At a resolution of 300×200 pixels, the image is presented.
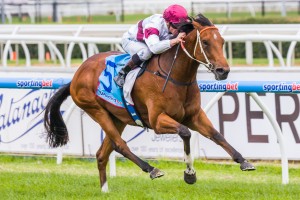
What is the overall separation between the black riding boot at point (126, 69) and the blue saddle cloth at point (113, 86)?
0.21ft

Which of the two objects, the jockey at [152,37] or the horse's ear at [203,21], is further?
the jockey at [152,37]

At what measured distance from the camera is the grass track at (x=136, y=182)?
24.6 ft

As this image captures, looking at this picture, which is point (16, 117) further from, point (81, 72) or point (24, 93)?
point (81, 72)

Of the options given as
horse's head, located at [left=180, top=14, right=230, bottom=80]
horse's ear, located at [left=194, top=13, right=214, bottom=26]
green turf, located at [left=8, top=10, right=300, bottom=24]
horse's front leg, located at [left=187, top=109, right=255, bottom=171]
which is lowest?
green turf, located at [left=8, top=10, right=300, bottom=24]

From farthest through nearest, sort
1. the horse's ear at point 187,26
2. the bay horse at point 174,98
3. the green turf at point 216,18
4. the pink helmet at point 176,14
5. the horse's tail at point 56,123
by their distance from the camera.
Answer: the green turf at point 216,18, the horse's tail at point 56,123, the pink helmet at point 176,14, the horse's ear at point 187,26, the bay horse at point 174,98

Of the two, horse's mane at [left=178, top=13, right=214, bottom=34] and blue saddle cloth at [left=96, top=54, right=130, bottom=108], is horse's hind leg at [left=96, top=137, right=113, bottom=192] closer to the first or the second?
blue saddle cloth at [left=96, top=54, right=130, bottom=108]

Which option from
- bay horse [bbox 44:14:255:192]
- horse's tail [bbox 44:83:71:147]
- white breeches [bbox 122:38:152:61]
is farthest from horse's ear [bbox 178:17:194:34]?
horse's tail [bbox 44:83:71:147]

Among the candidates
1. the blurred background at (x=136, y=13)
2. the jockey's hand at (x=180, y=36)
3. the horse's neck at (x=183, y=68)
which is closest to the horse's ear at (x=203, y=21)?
the jockey's hand at (x=180, y=36)

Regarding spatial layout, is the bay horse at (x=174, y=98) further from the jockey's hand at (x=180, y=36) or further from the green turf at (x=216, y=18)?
the green turf at (x=216, y=18)

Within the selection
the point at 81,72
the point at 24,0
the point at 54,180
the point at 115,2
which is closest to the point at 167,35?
the point at 81,72

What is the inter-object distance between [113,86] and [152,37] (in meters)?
0.62

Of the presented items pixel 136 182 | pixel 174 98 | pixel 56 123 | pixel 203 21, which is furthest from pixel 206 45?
pixel 56 123

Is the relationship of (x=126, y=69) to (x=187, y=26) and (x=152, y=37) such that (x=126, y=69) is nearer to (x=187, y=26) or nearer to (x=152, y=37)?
(x=152, y=37)

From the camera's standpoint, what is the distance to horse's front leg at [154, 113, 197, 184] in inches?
281
